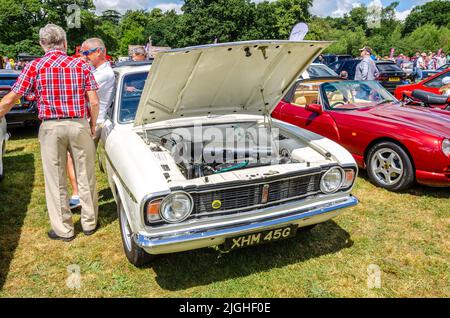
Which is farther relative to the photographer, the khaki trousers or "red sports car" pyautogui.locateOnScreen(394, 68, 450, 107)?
"red sports car" pyautogui.locateOnScreen(394, 68, 450, 107)

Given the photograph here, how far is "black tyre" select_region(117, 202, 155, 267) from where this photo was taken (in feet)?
9.17

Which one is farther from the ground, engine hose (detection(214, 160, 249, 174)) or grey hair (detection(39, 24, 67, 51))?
grey hair (detection(39, 24, 67, 51))

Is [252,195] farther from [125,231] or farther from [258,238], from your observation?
[125,231]

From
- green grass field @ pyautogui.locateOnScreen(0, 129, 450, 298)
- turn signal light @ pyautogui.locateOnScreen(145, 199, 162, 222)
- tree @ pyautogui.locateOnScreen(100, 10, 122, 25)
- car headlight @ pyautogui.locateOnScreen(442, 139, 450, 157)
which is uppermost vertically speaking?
tree @ pyautogui.locateOnScreen(100, 10, 122, 25)

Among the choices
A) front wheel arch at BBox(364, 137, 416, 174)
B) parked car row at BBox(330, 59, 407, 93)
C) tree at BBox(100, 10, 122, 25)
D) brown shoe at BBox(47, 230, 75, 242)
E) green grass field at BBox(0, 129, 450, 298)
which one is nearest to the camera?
green grass field at BBox(0, 129, 450, 298)

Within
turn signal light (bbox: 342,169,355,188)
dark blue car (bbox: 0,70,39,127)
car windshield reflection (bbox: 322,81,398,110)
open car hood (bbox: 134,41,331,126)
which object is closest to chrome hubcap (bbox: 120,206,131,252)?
open car hood (bbox: 134,41,331,126)

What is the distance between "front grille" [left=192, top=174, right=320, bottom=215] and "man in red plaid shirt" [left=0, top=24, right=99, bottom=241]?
1487 millimetres

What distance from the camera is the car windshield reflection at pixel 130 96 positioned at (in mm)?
3465

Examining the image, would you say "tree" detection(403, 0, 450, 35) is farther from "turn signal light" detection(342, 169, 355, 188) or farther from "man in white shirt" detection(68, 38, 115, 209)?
"turn signal light" detection(342, 169, 355, 188)

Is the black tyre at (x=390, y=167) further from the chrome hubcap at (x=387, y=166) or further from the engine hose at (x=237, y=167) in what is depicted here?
the engine hose at (x=237, y=167)

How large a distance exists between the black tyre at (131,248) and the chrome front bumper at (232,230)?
43 centimetres

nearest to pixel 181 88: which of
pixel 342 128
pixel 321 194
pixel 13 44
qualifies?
pixel 321 194

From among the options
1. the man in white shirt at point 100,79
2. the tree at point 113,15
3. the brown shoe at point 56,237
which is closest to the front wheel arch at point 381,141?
the man in white shirt at point 100,79

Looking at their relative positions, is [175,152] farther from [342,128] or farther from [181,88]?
[342,128]
